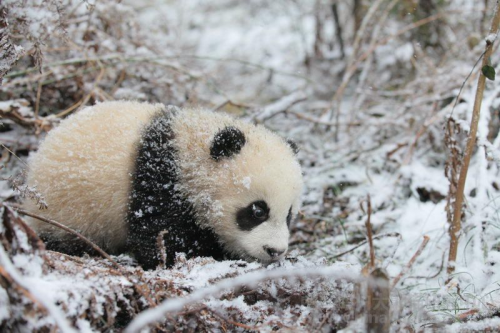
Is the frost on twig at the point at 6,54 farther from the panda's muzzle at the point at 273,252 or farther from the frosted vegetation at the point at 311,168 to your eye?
the panda's muzzle at the point at 273,252

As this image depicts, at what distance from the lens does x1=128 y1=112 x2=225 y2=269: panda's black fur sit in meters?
2.87

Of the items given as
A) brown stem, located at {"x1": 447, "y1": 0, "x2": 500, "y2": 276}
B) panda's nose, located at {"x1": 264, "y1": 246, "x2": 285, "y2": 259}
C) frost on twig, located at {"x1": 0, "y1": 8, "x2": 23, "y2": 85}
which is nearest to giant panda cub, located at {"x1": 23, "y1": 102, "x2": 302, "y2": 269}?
panda's nose, located at {"x1": 264, "y1": 246, "x2": 285, "y2": 259}

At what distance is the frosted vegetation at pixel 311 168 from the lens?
200cm

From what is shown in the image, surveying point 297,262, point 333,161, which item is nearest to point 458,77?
point 333,161

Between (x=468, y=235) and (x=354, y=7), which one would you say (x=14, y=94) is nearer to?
(x=468, y=235)

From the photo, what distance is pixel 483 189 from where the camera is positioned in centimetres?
355

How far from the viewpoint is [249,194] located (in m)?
2.86

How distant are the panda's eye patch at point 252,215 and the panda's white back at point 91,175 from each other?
0.77 m

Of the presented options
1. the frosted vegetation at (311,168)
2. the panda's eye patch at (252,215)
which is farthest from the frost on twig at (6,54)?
the panda's eye patch at (252,215)

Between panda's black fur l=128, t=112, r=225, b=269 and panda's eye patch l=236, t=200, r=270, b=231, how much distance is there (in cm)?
31

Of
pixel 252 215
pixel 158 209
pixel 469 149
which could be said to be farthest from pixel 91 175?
pixel 469 149

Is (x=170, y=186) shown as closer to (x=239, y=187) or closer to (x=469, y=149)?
(x=239, y=187)

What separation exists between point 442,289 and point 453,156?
0.97 meters

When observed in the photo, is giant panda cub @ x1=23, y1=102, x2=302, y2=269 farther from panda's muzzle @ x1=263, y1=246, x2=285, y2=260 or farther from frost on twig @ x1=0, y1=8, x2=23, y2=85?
frost on twig @ x1=0, y1=8, x2=23, y2=85
